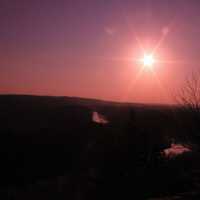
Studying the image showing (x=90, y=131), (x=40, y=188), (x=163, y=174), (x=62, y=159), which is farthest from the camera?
(x=90, y=131)

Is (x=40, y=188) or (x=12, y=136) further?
(x=12, y=136)

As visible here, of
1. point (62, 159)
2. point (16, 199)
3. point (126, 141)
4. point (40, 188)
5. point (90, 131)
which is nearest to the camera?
point (16, 199)

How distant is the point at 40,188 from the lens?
1753 cm

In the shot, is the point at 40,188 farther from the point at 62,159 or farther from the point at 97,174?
the point at 62,159

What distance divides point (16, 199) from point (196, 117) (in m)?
10.1

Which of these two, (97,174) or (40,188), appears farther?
(97,174)

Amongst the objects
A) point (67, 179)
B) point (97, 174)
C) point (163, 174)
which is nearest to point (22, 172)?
point (67, 179)

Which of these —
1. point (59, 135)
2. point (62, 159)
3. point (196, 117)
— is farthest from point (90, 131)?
point (196, 117)

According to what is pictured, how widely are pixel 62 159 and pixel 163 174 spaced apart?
31.5 ft

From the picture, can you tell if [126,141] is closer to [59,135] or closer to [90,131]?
[59,135]

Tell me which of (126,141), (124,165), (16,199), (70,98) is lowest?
(16,199)

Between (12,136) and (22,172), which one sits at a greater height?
(12,136)

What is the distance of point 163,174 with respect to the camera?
1922 cm

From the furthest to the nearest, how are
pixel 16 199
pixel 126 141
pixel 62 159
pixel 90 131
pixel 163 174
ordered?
pixel 90 131 → pixel 62 159 → pixel 126 141 → pixel 163 174 → pixel 16 199
